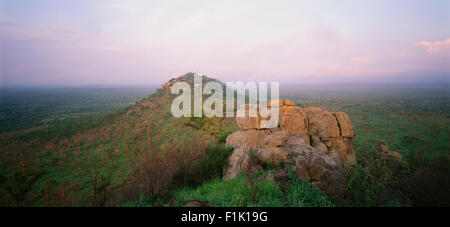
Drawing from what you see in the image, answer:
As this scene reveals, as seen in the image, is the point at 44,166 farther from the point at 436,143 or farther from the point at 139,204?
the point at 436,143

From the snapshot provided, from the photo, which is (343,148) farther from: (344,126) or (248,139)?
(248,139)

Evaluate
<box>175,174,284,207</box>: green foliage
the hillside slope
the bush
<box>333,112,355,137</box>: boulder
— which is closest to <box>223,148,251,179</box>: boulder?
the hillside slope

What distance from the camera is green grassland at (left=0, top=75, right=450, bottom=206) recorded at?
383cm

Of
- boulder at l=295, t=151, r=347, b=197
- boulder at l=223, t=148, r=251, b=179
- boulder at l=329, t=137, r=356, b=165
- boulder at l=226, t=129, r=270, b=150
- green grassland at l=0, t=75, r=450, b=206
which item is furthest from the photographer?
boulder at l=329, t=137, r=356, b=165

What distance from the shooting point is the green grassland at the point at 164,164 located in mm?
3828

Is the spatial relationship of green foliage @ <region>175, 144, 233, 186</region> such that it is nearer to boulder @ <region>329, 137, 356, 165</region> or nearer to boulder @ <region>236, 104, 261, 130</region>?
boulder @ <region>236, 104, 261, 130</region>

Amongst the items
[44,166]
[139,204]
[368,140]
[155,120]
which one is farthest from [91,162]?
[368,140]

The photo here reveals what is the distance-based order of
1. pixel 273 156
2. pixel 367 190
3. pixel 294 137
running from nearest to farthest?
pixel 367 190 → pixel 273 156 → pixel 294 137

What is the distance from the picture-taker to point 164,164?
5.14 m

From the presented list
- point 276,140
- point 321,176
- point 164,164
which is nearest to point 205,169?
point 164,164

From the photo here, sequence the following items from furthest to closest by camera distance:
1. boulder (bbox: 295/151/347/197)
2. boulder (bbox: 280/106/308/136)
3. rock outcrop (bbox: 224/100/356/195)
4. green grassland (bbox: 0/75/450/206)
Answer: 1. boulder (bbox: 280/106/308/136)
2. rock outcrop (bbox: 224/100/356/195)
3. green grassland (bbox: 0/75/450/206)
4. boulder (bbox: 295/151/347/197)

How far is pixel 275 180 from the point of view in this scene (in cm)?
439
